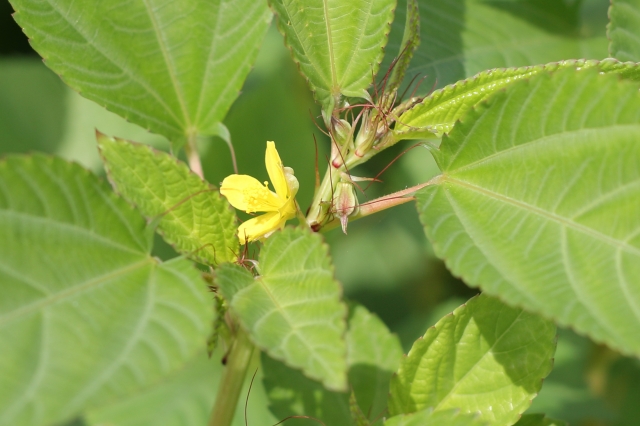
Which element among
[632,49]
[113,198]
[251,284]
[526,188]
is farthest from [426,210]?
[632,49]

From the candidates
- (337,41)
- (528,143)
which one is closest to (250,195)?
(337,41)

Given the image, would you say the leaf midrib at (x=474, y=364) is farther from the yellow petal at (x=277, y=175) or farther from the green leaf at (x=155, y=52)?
the green leaf at (x=155, y=52)

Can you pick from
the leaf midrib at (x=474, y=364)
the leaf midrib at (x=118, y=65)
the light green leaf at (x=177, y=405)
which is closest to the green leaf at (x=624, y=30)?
the leaf midrib at (x=474, y=364)

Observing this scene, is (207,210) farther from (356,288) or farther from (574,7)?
(356,288)

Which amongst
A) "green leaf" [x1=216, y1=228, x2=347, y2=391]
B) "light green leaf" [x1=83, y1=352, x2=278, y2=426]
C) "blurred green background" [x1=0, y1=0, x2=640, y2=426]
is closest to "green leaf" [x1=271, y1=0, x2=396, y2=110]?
"green leaf" [x1=216, y1=228, x2=347, y2=391]

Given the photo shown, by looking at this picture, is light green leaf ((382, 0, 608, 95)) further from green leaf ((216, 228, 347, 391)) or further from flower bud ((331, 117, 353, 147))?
green leaf ((216, 228, 347, 391))

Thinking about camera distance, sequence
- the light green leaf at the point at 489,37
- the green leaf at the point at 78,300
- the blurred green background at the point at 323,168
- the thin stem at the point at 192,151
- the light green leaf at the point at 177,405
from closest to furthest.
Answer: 1. the green leaf at the point at 78,300
2. the thin stem at the point at 192,151
3. the light green leaf at the point at 489,37
4. the light green leaf at the point at 177,405
5. the blurred green background at the point at 323,168
